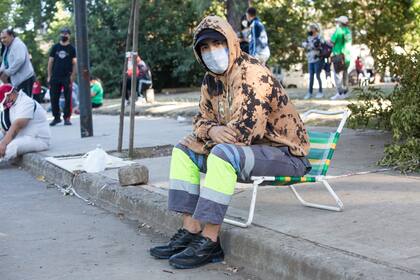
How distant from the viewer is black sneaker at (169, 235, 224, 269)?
12.9 feet

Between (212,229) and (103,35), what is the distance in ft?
75.8

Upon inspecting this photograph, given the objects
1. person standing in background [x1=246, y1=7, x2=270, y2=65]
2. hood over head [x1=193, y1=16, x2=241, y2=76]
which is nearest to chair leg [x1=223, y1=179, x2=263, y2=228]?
→ hood over head [x1=193, y1=16, x2=241, y2=76]

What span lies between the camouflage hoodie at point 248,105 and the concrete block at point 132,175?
1.64m

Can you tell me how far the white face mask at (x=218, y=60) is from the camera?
163 inches

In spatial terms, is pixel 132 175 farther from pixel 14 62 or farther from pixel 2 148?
pixel 14 62

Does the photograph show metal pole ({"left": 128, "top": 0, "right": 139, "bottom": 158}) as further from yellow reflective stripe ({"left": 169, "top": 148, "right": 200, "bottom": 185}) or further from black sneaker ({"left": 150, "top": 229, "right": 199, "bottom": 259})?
black sneaker ({"left": 150, "top": 229, "right": 199, "bottom": 259})

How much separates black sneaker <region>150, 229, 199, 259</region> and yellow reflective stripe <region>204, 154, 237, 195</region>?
0.45 meters

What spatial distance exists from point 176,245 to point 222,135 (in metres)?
0.77

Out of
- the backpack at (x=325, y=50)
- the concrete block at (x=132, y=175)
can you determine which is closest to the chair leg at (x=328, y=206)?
the concrete block at (x=132, y=175)

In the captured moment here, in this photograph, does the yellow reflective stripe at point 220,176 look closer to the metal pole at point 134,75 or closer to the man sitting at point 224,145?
the man sitting at point 224,145

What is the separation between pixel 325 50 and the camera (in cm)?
1362

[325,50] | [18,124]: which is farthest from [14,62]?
[325,50]

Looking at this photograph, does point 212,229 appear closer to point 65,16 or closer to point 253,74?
point 253,74

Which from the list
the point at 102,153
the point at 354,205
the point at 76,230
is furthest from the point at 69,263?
the point at 102,153
